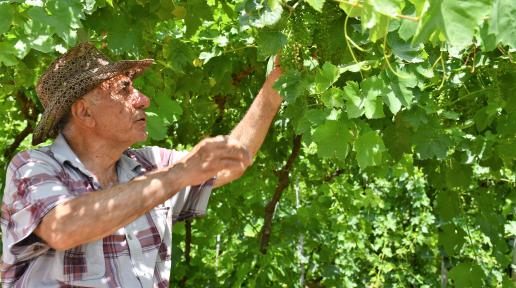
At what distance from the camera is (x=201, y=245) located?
504 cm

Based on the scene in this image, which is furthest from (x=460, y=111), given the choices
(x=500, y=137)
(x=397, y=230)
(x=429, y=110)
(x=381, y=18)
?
(x=397, y=230)

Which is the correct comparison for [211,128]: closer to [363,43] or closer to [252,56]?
[252,56]

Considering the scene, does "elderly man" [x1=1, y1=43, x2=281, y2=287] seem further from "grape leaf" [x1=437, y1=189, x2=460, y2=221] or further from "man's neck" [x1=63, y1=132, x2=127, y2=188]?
"grape leaf" [x1=437, y1=189, x2=460, y2=221]

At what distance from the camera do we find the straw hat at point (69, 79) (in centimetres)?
242

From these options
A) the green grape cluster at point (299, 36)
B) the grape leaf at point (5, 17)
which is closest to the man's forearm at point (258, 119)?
the green grape cluster at point (299, 36)

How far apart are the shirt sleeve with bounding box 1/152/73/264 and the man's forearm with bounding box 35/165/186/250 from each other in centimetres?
5

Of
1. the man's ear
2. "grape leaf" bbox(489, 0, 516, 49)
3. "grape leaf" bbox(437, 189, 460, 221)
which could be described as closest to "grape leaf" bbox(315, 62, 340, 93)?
the man's ear

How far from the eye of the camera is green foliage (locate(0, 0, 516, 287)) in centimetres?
218

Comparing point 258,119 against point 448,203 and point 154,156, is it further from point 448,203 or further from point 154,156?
point 448,203

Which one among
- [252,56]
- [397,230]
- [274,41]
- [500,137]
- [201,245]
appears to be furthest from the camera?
[397,230]

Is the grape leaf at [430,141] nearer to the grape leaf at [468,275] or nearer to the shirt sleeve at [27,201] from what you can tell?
the grape leaf at [468,275]

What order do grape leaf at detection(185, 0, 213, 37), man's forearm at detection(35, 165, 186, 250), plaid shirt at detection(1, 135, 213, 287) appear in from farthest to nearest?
grape leaf at detection(185, 0, 213, 37) → plaid shirt at detection(1, 135, 213, 287) → man's forearm at detection(35, 165, 186, 250)

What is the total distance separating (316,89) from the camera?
2.28 meters

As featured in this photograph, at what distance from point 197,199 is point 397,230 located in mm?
6670
